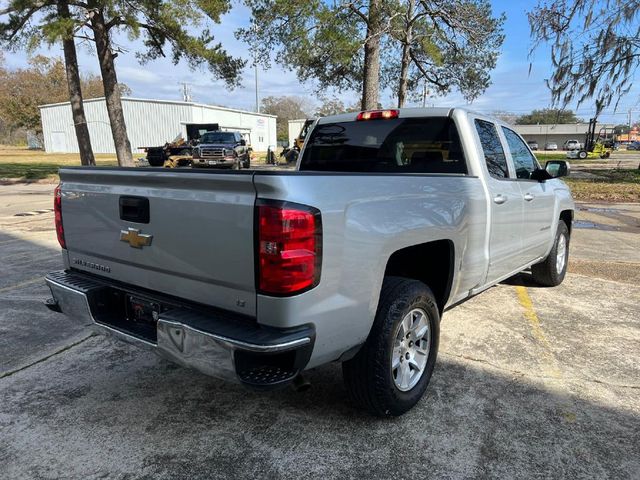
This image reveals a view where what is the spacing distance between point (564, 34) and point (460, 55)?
4.17 metres

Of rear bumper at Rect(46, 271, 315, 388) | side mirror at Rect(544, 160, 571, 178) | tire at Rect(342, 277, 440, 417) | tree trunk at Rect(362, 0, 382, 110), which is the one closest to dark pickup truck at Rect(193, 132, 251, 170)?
tree trunk at Rect(362, 0, 382, 110)

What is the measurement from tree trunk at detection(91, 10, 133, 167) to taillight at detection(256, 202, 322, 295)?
58.4ft

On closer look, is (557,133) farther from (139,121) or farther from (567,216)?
(567,216)

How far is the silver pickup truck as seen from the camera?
2270mm

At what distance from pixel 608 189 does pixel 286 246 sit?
682 inches

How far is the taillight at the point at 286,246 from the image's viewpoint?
7.23ft

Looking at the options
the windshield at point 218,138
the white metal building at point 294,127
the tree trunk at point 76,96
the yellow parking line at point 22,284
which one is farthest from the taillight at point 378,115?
the white metal building at point 294,127

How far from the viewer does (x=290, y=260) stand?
223 centimetres

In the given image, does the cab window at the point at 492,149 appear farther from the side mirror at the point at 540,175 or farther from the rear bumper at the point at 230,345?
the rear bumper at the point at 230,345

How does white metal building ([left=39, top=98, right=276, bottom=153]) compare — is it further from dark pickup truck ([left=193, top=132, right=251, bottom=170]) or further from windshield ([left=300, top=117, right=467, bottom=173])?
windshield ([left=300, top=117, right=467, bottom=173])

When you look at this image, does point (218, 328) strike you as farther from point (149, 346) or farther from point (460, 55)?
point (460, 55)

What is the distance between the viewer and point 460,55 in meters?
20.9

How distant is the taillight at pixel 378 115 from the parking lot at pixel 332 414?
1966 millimetres

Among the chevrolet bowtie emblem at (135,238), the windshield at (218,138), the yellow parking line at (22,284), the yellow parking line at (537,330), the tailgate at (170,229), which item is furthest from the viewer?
the windshield at (218,138)
